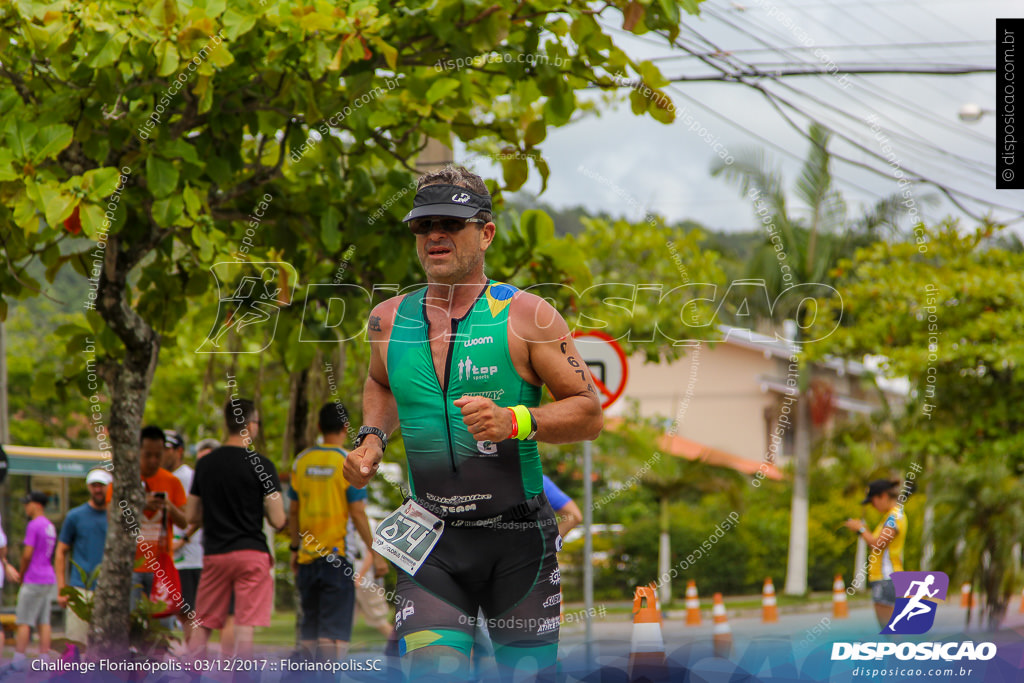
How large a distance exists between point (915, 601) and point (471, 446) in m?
2.10

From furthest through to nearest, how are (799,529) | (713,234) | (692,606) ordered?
(713,234) → (799,529) → (692,606)

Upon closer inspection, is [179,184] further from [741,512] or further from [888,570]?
[741,512]

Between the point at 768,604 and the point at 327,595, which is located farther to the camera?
the point at 768,604

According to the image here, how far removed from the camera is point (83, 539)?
878 cm

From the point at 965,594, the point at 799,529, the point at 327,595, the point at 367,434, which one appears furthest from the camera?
the point at 799,529

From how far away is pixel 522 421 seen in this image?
10.2 feet

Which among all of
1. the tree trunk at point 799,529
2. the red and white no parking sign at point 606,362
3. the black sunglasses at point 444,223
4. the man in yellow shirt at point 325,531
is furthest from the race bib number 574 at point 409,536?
the tree trunk at point 799,529

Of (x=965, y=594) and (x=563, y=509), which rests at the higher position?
(x=563, y=509)

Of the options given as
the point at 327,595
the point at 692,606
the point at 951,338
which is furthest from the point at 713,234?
the point at 327,595

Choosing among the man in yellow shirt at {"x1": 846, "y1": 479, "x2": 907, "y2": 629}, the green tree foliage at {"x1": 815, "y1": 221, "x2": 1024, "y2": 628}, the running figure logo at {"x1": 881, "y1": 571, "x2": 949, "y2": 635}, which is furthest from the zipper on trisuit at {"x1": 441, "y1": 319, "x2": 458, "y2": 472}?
the green tree foliage at {"x1": 815, "y1": 221, "x2": 1024, "y2": 628}

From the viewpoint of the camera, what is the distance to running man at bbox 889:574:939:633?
165 inches

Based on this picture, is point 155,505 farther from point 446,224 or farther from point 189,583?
point 446,224

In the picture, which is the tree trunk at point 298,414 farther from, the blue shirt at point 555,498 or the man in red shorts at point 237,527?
the blue shirt at point 555,498

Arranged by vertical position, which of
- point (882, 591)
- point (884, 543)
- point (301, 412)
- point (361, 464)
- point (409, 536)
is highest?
point (301, 412)
